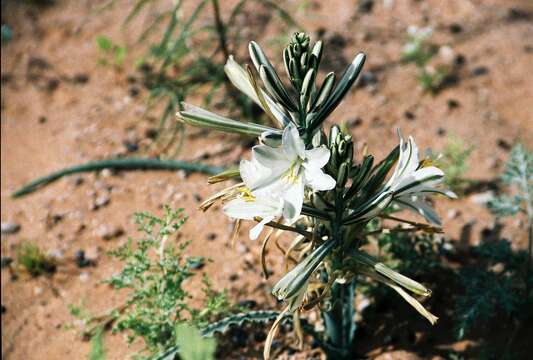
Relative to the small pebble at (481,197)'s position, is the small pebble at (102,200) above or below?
above

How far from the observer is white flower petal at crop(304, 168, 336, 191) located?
1.65 m

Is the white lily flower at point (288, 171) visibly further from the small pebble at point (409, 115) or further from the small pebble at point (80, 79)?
the small pebble at point (80, 79)

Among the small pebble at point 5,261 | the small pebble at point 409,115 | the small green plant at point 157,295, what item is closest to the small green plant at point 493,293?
the small green plant at point 157,295

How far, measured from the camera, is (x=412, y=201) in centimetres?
199

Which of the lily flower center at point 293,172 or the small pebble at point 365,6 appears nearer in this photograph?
the lily flower center at point 293,172

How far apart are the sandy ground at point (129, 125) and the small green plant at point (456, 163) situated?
3.6 inches

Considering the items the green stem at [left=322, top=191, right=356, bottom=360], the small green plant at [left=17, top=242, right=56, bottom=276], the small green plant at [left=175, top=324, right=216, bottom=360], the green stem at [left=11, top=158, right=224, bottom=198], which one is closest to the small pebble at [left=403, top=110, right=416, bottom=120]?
the green stem at [left=11, top=158, right=224, bottom=198]

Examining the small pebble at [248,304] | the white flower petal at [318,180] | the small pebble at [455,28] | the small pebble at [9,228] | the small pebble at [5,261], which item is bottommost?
the small pebble at [248,304]

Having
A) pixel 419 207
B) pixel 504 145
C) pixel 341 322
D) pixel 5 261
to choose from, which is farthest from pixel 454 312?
pixel 5 261

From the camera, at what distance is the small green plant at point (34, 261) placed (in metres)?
2.95

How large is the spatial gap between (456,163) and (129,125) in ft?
5.88

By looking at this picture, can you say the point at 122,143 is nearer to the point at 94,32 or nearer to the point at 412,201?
the point at 94,32

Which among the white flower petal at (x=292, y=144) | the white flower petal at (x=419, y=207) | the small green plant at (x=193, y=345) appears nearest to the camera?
the small green plant at (x=193, y=345)

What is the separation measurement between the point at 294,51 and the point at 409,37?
7.95 ft
